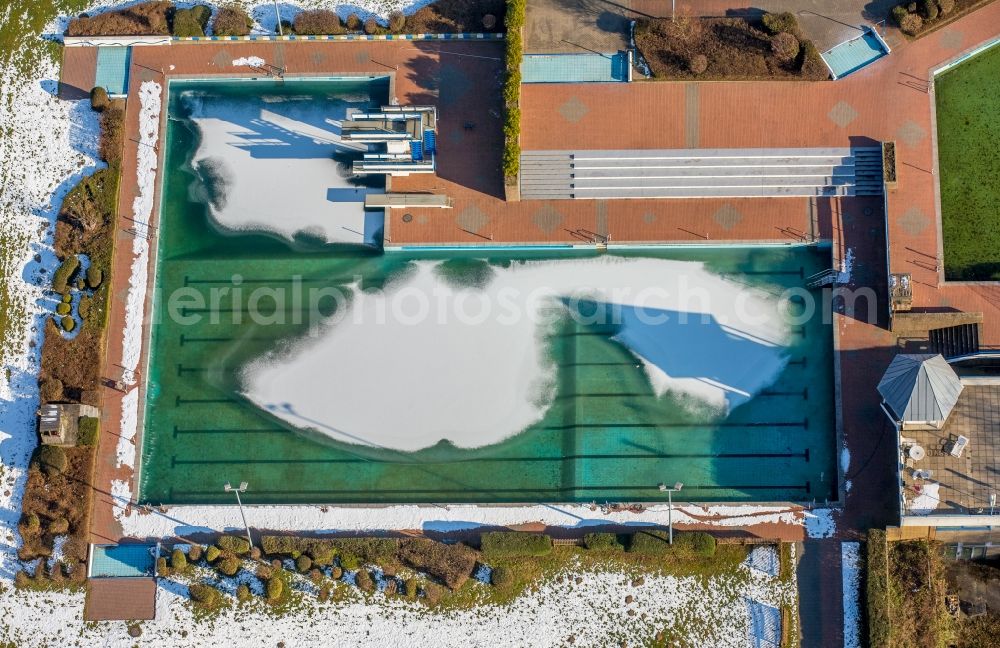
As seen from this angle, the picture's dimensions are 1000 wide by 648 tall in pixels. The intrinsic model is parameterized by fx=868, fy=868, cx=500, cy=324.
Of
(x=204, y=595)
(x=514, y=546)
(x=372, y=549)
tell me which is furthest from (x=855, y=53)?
(x=204, y=595)

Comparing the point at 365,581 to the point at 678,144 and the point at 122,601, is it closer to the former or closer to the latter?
the point at 122,601

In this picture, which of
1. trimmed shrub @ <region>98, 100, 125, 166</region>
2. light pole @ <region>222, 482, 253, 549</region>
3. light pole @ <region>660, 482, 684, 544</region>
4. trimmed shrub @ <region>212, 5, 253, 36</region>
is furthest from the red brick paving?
light pole @ <region>660, 482, 684, 544</region>

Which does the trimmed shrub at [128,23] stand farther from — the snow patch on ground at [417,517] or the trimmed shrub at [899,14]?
the trimmed shrub at [899,14]

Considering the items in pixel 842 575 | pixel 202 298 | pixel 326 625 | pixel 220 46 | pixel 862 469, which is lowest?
pixel 326 625

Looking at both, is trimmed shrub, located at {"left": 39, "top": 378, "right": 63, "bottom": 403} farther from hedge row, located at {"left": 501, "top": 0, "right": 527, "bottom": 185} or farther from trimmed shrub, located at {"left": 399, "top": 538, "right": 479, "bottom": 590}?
hedge row, located at {"left": 501, "top": 0, "right": 527, "bottom": 185}

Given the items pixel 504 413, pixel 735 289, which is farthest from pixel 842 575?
pixel 504 413

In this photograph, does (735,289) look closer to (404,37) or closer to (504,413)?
(504,413)

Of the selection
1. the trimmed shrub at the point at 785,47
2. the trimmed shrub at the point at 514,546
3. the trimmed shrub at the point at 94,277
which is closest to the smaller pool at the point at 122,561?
the trimmed shrub at the point at 94,277
